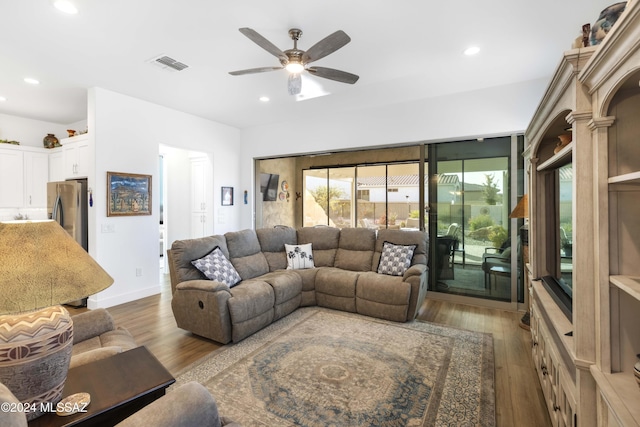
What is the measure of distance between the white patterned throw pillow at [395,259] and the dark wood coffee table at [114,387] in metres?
2.94

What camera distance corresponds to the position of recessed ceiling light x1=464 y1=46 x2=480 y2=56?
9.74 feet

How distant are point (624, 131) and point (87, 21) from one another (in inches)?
146

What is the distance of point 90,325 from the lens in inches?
77.3

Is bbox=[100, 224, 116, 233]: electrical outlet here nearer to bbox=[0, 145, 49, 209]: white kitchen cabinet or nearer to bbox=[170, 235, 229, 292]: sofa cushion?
bbox=[170, 235, 229, 292]: sofa cushion

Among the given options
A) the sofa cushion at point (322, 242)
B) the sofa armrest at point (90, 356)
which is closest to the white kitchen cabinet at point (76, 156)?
the sofa cushion at point (322, 242)

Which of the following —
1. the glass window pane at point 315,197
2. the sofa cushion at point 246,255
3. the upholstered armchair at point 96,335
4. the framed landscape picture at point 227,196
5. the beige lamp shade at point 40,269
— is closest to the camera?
the beige lamp shade at point 40,269

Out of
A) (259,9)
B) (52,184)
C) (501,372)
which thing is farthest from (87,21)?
(501,372)

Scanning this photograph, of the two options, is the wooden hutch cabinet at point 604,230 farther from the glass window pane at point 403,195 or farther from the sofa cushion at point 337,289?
the glass window pane at point 403,195

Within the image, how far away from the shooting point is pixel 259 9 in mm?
2385

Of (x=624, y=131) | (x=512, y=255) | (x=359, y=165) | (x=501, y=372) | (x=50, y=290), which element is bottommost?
(x=501, y=372)

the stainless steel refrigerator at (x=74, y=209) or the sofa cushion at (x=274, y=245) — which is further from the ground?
the stainless steel refrigerator at (x=74, y=209)

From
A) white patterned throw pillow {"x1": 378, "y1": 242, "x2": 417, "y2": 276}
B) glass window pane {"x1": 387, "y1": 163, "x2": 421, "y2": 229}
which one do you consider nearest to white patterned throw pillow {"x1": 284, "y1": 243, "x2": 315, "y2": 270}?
white patterned throw pillow {"x1": 378, "y1": 242, "x2": 417, "y2": 276}

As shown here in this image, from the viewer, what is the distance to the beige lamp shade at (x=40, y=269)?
0.93 m

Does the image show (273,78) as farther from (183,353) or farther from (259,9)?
(183,353)
